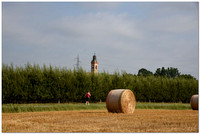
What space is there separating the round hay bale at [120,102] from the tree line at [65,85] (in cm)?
1116

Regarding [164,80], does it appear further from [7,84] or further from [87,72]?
[7,84]

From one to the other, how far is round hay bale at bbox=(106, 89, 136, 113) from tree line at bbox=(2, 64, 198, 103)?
36.6 ft

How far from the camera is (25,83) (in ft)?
89.1

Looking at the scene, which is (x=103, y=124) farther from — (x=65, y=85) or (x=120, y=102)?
(x=65, y=85)

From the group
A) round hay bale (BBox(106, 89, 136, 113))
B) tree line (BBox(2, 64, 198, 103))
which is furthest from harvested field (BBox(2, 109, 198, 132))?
tree line (BBox(2, 64, 198, 103))

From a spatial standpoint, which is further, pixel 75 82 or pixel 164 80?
pixel 164 80

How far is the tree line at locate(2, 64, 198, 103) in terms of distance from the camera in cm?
2666

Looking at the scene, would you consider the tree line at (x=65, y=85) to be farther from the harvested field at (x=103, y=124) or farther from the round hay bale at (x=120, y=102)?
the harvested field at (x=103, y=124)

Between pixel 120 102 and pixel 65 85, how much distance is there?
12480mm

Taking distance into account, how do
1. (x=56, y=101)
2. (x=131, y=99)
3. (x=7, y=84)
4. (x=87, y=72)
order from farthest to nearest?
(x=87, y=72) → (x=56, y=101) → (x=7, y=84) → (x=131, y=99)

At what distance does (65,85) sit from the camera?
2914 centimetres

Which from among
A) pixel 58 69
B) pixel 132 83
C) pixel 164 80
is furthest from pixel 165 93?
pixel 58 69

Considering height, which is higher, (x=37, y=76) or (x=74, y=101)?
(x=37, y=76)

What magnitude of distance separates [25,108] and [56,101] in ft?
24.0
